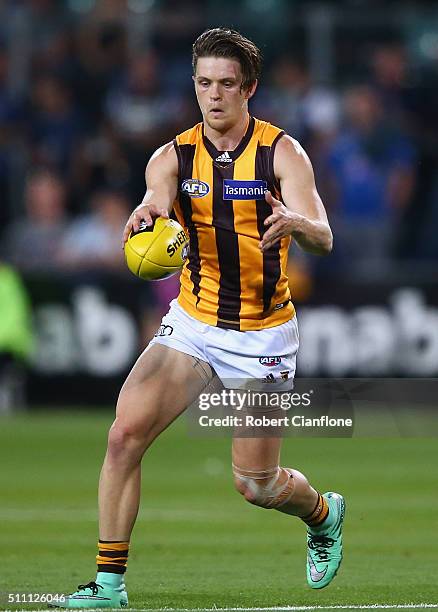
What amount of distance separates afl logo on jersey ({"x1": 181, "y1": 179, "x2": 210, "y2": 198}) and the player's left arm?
1.16 ft

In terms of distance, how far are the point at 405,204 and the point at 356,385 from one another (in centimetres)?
656

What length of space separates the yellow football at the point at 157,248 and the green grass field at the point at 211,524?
152 centimetres

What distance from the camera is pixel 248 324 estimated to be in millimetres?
7117

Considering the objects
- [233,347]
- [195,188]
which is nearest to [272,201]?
[195,188]

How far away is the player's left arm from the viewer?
6332mm

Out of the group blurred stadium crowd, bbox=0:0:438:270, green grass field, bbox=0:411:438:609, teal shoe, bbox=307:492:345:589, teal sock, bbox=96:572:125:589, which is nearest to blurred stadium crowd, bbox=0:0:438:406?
blurred stadium crowd, bbox=0:0:438:270

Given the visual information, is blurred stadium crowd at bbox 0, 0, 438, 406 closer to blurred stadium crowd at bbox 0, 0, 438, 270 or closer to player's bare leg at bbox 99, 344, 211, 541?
blurred stadium crowd at bbox 0, 0, 438, 270

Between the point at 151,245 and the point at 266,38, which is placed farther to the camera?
the point at 266,38

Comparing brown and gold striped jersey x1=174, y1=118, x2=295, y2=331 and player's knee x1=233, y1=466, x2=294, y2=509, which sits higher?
brown and gold striped jersey x1=174, y1=118, x2=295, y2=331

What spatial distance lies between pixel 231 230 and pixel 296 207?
41cm

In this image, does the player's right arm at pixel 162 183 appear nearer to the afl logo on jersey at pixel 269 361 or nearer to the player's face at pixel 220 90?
the player's face at pixel 220 90

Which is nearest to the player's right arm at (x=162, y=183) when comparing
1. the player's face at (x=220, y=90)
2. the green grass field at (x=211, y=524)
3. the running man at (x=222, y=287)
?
the running man at (x=222, y=287)

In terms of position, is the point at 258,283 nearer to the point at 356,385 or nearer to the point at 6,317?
the point at 356,385

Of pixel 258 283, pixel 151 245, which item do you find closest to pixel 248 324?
pixel 258 283
